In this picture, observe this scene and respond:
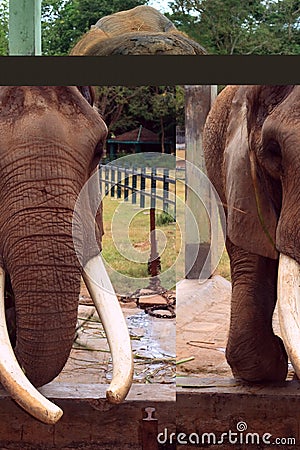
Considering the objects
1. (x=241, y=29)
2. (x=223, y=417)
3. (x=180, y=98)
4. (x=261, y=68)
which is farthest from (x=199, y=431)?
(x=241, y=29)

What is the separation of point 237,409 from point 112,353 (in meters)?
0.55

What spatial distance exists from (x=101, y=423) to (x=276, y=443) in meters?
0.45

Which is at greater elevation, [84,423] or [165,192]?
[165,192]

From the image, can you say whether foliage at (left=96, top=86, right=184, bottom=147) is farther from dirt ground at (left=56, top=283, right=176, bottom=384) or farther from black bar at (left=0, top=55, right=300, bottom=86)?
dirt ground at (left=56, top=283, right=176, bottom=384)

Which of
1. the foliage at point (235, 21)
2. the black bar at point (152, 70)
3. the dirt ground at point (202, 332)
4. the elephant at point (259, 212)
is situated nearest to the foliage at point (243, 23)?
the foliage at point (235, 21)

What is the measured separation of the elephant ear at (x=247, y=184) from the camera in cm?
226

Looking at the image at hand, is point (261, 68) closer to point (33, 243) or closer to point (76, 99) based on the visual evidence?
point (76, 99)

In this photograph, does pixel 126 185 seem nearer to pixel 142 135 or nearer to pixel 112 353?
pixel 142 135

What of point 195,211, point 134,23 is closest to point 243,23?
point 134,23

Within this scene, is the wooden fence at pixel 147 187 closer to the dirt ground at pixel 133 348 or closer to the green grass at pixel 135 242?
the green grass at pixel 135 242

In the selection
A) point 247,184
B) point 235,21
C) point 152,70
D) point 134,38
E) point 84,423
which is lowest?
point 84,423

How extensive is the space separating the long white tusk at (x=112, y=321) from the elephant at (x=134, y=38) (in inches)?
21.6

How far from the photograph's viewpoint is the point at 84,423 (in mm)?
2186

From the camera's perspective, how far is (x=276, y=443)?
210 cm
